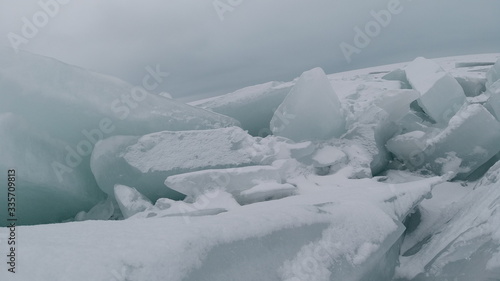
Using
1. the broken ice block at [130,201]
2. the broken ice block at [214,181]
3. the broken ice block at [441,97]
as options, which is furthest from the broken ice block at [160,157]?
the broken ice block at [441,97]

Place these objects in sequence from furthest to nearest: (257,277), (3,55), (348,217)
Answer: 1. (3,55)
2. (348,217)
3. (257,277)

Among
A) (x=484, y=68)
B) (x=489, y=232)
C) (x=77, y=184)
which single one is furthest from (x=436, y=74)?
(x=77, y=184)

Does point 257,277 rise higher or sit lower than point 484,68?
higher

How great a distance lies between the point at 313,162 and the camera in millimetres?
3320

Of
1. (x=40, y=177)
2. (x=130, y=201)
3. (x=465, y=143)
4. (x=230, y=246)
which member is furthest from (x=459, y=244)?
Answer: (x=40, y=177)

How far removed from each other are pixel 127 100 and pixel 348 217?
6.67ft

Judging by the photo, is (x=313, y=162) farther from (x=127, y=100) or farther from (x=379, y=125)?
(x=127, y=100)

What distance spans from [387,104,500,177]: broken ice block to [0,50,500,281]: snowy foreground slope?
1cm

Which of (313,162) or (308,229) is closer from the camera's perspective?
(308,229)

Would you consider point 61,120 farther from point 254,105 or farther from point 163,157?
point 254,105

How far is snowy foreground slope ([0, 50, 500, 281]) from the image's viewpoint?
4.20ft

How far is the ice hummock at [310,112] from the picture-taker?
3.66m

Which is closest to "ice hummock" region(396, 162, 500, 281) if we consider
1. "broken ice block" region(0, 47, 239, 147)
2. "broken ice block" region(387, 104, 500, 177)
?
"broken ice block" region(387, 104, 500, 177)

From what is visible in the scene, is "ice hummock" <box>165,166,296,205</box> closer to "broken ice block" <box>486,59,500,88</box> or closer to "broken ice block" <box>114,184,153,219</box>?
"broken ice block" <box>114,184,153,219</box>
